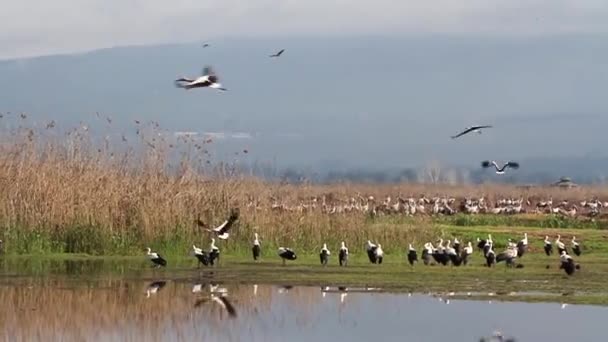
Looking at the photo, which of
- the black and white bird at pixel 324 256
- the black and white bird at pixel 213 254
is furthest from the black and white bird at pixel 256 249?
the black and white bird at pixel 324 256

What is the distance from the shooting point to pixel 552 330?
22344 millimetres

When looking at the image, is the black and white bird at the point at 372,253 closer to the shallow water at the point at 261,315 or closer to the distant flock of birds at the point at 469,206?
the shallow water at the point at 261,315

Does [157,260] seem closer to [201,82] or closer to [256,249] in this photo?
[256,249]

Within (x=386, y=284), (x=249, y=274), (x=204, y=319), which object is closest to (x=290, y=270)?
(x=249, y=274)

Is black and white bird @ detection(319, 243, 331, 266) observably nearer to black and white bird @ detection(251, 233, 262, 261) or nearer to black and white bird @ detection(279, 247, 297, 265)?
black and white bird @ detection(279, 247, 297, 265)

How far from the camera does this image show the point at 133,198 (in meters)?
34.5

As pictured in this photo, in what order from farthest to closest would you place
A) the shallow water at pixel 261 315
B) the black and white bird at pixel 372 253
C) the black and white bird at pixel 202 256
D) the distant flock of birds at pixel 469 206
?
the distant flock of birds at pixel 469 206
the black and white bird at pixel 372 253
the black and white bird at pixel 202 256
the shallow water at pixel 261 315

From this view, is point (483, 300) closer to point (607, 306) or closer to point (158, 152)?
point (607, 306)

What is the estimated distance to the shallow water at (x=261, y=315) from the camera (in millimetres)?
21797

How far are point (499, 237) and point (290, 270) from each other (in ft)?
46.3

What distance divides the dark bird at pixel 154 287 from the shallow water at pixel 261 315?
0.10m

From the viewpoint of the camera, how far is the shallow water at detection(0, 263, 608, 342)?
858 inches

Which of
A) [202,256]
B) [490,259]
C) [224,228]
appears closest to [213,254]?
[202,256]

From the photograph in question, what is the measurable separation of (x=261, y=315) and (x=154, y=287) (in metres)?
4.01
